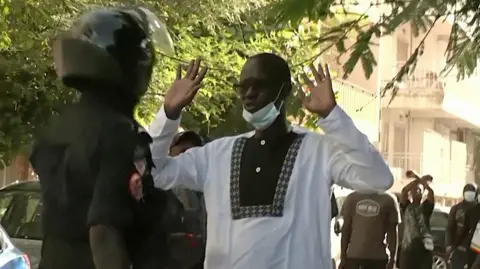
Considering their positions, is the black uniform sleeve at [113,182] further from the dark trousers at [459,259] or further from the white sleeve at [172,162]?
the dark trousers at [459,259]

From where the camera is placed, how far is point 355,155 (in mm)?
3570

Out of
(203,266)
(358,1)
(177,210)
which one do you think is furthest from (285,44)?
(177,210)

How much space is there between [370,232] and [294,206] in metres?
6.25

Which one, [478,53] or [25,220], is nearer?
[478,53]

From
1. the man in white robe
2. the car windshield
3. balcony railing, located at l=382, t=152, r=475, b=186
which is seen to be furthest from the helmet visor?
balcony railing, located at l=382, t=152, r=475, b=186

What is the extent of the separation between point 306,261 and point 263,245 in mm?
166

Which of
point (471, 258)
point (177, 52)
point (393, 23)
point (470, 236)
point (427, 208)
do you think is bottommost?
point (471, 258)

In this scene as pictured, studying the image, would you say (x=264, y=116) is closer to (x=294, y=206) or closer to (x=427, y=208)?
(x=294, y=206)

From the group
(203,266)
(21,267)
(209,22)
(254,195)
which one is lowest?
(21,267)

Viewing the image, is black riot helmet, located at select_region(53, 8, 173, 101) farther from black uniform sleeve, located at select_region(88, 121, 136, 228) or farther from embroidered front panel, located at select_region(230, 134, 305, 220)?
embroidered front panel, located at select_region(230, 134, 305, 220)

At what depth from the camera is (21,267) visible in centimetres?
742

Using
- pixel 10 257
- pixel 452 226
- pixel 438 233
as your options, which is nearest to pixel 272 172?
pixel 10 257

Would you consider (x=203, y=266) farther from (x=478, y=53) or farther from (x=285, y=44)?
(x=285, y=44)

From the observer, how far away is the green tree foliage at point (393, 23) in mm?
4441
